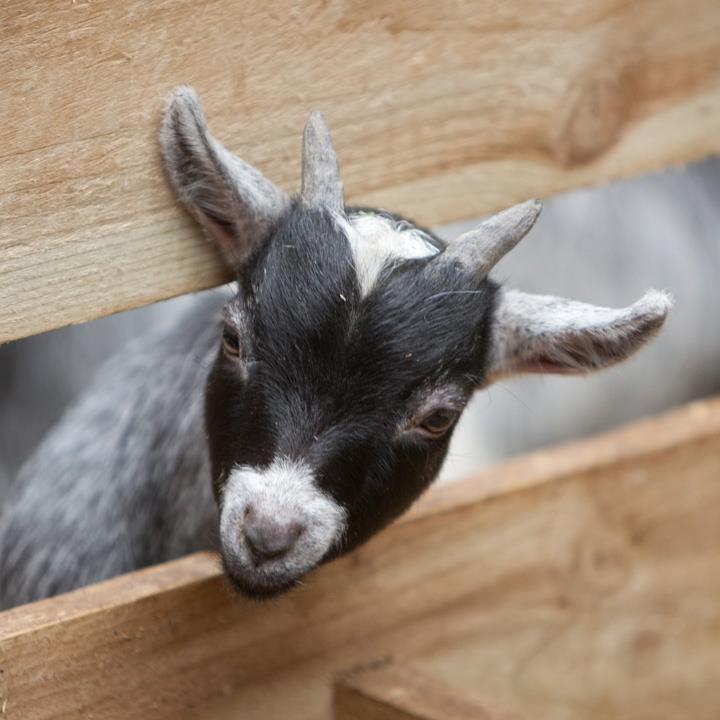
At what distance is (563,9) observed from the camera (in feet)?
7.98

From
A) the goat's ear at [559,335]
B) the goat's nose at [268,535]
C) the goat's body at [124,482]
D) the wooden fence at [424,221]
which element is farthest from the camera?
the goat's body at [124,482]

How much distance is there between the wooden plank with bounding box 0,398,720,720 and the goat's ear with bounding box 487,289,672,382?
41cm

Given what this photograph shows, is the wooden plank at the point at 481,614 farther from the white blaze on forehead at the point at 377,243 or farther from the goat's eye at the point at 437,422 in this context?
the white blaze on forehead at the point at 377,243

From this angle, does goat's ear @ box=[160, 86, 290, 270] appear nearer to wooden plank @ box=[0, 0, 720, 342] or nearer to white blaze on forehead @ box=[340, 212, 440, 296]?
wooden plank @ box=[0, 0, 720, 342]

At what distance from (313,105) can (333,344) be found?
45cm

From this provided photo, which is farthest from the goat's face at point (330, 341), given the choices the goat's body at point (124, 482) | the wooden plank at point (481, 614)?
the goat's body at point (124, 482)

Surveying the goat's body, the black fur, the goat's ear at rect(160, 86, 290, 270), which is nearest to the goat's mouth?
the black fur

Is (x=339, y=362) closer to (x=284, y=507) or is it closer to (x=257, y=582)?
(x=284, y=507)

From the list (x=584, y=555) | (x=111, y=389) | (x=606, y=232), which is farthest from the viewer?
(x=606, y=232)

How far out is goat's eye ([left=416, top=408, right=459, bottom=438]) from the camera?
6.87ft

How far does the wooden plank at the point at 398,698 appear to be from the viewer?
2.21m

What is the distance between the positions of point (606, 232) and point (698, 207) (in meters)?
0.58

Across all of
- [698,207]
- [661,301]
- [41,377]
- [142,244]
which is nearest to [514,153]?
[661,301]

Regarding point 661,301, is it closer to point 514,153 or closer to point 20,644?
point 514,153
